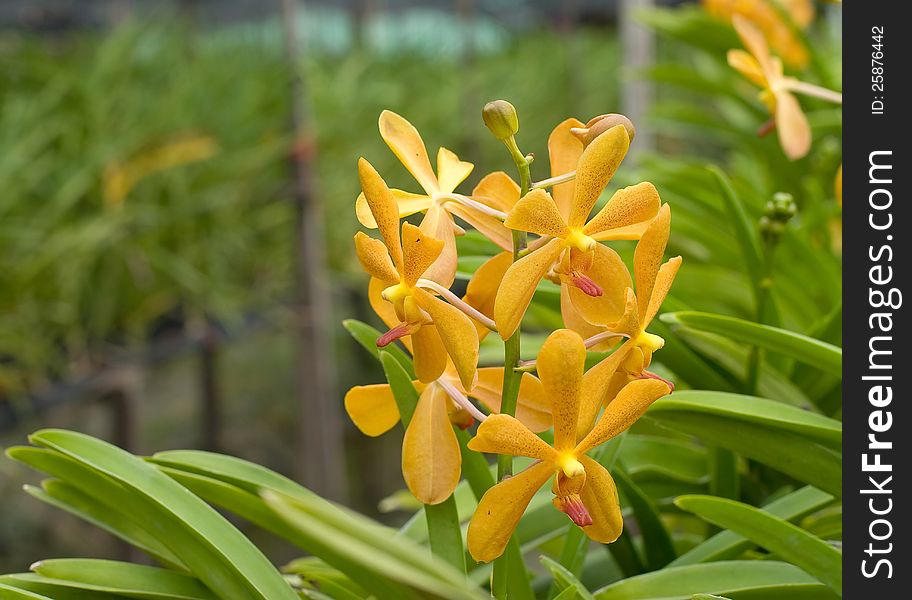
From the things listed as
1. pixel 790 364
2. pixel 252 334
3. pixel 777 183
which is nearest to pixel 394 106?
pixel 252 334

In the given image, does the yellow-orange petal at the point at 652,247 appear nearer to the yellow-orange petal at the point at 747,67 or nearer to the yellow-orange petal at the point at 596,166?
the yellow-orange petal at the point at 596,166

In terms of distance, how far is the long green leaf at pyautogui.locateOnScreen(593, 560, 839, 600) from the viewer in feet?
1.33

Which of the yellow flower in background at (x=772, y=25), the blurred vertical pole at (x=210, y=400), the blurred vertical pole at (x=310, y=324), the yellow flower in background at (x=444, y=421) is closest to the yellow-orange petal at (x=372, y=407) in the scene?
the yellow flower in background at (x=444, y=421)

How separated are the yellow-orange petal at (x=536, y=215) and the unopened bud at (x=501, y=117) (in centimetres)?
4

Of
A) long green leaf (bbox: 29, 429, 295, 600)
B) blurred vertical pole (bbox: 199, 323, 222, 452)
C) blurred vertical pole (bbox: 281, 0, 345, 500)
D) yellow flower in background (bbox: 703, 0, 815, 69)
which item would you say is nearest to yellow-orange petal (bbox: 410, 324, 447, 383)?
long green leaf (bbox: 29, 429, 295, 600)

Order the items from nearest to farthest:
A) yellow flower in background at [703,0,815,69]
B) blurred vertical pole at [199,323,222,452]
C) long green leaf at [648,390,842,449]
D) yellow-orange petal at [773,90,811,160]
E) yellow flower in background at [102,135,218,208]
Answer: long green leaf at [648,390,842,449], yellow-orange petal at [773,90,811,160], yellow flower in background at [703,0,815,69], yellow flower in background at [102,135,218,208], blurred vertical pole at [199,323,222,452]

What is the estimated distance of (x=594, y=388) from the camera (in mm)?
341

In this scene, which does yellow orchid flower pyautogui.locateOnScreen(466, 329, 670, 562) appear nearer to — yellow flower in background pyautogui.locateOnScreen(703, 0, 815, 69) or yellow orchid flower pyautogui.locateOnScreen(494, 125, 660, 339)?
yellow orchid flower pyautogui.locateOnScreen(494, 125, 660, 339)

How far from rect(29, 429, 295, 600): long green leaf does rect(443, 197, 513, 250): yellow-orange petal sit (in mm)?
155

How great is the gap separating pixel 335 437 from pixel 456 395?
169cm

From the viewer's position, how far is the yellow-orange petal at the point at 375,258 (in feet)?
1.10

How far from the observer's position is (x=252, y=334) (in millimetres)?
2102

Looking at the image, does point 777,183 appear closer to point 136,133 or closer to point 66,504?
point 66,504

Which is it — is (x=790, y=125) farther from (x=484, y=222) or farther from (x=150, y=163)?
(x=150, y=163)
